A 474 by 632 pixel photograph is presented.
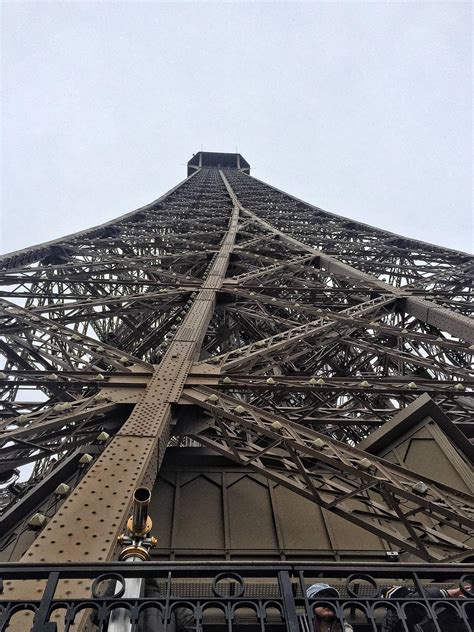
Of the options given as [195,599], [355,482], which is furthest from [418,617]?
[355,482]

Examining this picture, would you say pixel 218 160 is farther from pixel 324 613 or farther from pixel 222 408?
pixel 324 613

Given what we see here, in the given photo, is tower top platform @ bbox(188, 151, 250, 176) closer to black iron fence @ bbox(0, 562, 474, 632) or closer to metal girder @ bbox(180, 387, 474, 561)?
metal girder @ bbox(180, 387, 474, 561)

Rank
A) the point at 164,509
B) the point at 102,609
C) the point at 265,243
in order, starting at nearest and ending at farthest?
the point at 102,609, the point at 164,509, the point at 265,243

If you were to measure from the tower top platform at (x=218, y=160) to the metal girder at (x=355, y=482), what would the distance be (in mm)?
60908

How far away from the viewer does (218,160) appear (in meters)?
65.5

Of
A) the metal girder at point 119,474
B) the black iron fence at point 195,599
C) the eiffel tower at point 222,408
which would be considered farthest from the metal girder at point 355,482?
the black iron fence at point 195,599

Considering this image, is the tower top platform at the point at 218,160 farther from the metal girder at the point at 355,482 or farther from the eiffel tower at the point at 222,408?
the metal girder at the point at 355,482

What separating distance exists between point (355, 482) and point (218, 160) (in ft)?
208

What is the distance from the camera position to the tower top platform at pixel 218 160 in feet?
210

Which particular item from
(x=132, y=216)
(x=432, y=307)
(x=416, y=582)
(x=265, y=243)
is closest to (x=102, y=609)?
(x=416, y=582)

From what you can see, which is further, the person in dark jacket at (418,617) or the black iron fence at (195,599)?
the person in dark jacket at (418,617)

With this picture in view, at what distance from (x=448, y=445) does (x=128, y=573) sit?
414 cm

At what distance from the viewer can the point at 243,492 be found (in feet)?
19.6

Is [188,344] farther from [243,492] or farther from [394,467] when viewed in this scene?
[394,467]
